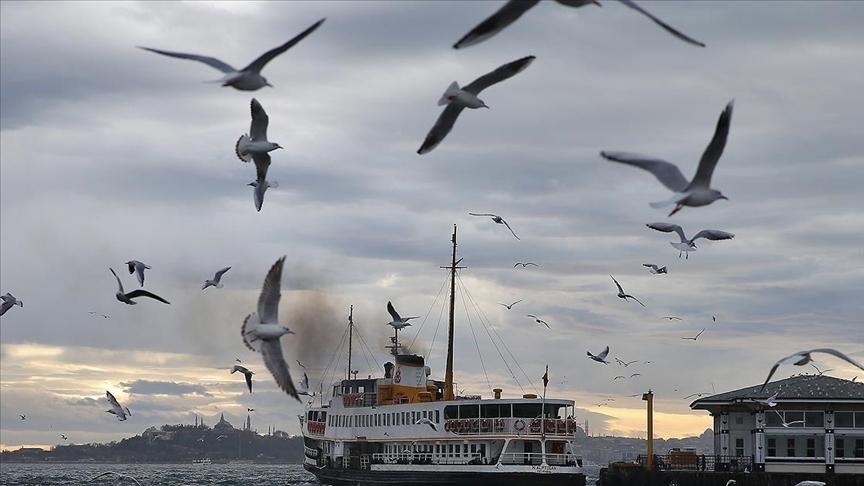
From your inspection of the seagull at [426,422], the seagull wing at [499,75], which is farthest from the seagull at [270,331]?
the seagull at [426,422]

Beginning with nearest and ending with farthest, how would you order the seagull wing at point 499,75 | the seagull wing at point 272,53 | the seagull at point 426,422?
the seagull wing at point 272,53 → the seagull wing at point 499,75 → the seagull at point 426,422

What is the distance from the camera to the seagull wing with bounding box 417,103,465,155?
2192 cm

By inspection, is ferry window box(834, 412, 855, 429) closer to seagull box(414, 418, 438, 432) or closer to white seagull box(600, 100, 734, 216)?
seagull box(414, 418, 438, 432)

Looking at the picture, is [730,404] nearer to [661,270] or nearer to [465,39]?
[661,270]

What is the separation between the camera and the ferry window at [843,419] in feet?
213

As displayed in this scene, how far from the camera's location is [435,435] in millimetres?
63531

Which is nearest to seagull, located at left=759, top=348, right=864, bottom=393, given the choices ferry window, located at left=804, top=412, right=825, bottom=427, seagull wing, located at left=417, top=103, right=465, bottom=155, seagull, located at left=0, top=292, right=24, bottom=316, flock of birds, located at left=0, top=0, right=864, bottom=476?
flock of birds, located at left=0, top=0, right=864, bottom=476

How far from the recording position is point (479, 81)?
2358cm

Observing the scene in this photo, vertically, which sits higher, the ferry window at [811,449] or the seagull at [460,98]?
the seagull at [460,98]

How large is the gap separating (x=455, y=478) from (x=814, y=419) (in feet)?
64.6

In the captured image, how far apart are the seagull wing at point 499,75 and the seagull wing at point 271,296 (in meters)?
4.99

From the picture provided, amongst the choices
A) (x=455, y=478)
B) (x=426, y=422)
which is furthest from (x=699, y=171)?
(x=455, y=478)

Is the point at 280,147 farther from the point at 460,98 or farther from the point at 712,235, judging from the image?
the point at 712,235

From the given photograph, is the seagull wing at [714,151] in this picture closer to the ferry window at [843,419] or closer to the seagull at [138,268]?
the seagull at [138,268]
